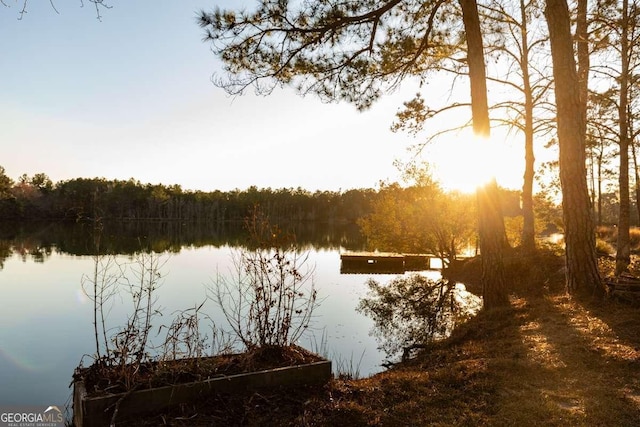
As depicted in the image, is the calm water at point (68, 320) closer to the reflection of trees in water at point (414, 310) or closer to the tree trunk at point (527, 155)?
the reflection of trees in water at point (414, 310)

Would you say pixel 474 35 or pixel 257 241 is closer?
pixel 257 241

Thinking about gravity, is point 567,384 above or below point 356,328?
above

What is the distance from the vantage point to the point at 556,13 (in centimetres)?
787

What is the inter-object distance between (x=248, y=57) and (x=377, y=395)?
243 inches

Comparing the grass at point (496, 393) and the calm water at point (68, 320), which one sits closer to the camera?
the grass at point (496, 393)

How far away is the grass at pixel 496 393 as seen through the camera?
3.78 m

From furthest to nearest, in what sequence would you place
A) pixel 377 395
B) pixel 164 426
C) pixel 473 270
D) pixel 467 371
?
pixel 473 270 → pixel 467 371 → pixel 377 395 → pixel 164 426

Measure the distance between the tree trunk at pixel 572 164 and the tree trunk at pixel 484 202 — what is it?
1190 millimetres

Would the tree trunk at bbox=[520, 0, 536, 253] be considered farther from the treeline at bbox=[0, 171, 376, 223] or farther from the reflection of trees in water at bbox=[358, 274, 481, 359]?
the treeline at bbox=[0, 171, 376, 223]

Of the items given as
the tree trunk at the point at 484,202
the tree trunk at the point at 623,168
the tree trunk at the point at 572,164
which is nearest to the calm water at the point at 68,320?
the tree trunk at the point at 484,202

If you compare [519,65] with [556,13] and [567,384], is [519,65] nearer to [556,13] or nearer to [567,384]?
[556,13]

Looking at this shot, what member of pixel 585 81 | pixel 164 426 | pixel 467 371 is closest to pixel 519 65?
pixel 585 81

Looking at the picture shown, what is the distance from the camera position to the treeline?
82812 mm

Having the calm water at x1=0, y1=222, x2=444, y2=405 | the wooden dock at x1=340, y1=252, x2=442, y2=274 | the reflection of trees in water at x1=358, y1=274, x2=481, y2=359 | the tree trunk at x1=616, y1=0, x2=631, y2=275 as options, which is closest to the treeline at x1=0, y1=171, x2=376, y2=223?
the wooden dock at x1=340, y1=252, x2=442, y2=274
